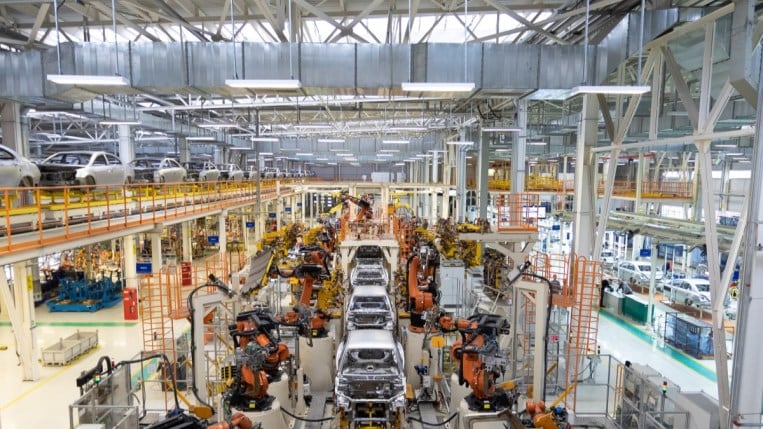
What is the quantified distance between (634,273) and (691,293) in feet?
12.1

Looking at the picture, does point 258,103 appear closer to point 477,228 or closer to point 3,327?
point 477,228

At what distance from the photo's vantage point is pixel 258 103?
59.7ft

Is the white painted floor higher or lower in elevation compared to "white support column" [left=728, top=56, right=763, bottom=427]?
lower

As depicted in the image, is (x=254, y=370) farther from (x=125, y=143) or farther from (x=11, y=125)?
(x=125, y=143)

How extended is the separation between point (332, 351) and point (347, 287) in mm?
2821

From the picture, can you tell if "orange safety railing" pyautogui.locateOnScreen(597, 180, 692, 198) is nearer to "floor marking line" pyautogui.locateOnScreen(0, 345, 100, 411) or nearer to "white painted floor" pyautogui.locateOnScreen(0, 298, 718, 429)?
"white painted floor" pyautogui.locateOnScreen(0, 298, 718, 429)

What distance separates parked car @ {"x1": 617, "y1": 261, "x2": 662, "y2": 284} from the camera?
65.5ft

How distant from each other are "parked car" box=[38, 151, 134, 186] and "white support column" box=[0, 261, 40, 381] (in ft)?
8.12

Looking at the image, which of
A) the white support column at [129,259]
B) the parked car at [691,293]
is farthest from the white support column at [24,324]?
the parked car at [691,293]

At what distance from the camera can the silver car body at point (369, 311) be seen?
9.30 m

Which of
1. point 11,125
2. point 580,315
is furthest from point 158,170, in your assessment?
point 580,315

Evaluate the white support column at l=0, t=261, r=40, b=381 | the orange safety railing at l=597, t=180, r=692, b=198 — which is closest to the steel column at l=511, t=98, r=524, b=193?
the orange safety railing at l=597, t=180, r=692, b=198

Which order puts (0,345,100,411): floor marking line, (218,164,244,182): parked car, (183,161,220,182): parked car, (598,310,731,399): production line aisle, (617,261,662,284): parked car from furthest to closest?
(218,164,244,182): parked car, (183,161,220,182): parked car, (617,261,662,284): parked car, (598,310,731,399): production line aisle, (0,345,100,411): floor marking line

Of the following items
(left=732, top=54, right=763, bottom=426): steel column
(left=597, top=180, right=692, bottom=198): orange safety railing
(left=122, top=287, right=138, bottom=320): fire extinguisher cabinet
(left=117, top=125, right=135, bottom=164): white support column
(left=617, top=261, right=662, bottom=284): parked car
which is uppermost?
(left=117, top=125, right=135, bottom=164): white support column
